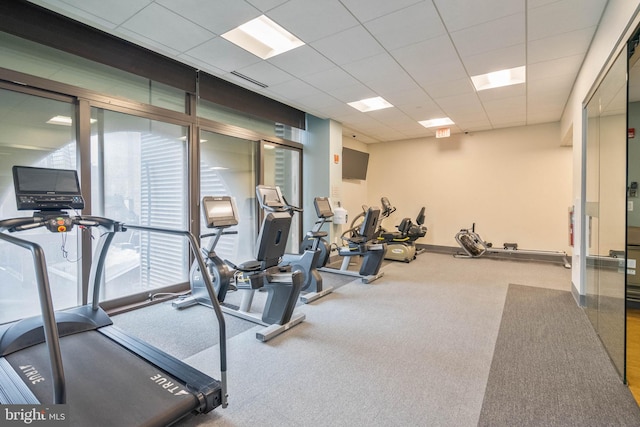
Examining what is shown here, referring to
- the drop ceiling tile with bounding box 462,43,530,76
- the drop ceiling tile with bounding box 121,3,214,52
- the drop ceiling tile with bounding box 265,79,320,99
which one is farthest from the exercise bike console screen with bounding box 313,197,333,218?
the drop ceiling tile with bounding box 462,43,530,76

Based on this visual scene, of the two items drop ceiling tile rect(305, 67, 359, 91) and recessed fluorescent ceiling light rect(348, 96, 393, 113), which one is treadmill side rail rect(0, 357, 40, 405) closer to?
drop ceiling tile rect(305, 67, 359, 91)

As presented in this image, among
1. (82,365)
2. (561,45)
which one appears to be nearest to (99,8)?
(82,365)

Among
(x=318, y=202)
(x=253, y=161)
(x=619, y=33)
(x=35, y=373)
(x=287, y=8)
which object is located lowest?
(x=35, y=373)

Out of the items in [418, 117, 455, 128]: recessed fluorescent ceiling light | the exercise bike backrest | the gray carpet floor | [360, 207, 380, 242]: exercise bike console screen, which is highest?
[418, 117, 455, 128]: recessed fluorescent ceiling light

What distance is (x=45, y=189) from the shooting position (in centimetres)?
207

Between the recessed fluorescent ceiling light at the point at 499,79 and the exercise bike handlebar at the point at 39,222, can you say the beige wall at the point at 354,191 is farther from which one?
the exercise bike handlebar at the point at 39,222

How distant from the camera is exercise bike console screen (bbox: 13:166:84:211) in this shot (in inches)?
77.3

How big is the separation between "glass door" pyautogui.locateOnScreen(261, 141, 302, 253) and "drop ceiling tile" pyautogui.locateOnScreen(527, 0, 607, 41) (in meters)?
4.22

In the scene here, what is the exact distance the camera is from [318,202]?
4.82 metres

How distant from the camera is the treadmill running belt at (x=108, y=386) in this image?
1640 millimetres

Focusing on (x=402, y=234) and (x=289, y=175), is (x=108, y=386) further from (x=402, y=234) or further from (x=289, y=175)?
(x=402, y=234)

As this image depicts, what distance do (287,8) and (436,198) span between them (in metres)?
6.58

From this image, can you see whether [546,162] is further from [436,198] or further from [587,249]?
[587,249]

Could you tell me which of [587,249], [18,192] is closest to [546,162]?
[587,249]
